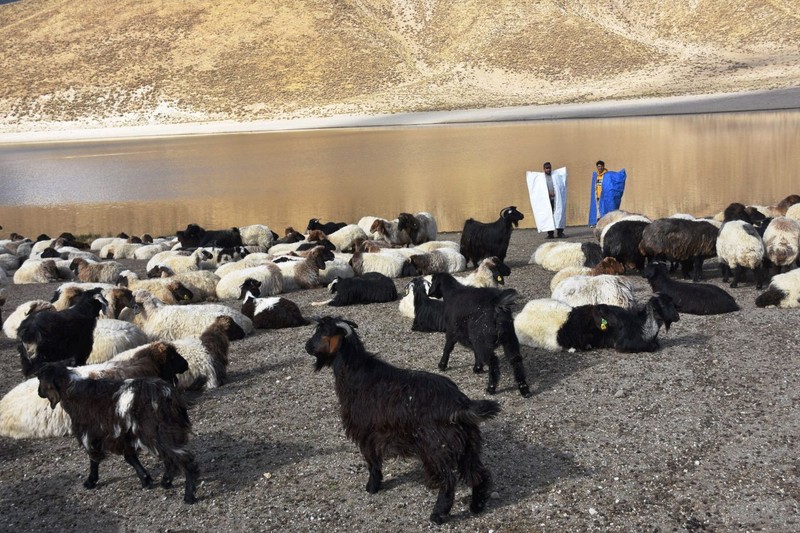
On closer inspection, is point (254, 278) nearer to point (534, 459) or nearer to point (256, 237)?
point (256, 237)

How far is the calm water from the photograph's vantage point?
24.3 meters

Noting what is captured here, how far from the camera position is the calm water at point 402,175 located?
79.7ft

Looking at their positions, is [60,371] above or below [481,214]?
above

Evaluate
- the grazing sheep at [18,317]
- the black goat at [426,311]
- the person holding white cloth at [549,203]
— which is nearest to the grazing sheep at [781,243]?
the black goat at [426,311]

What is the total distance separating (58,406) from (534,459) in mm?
4037

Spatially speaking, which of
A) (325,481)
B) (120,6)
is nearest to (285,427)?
(325,481)

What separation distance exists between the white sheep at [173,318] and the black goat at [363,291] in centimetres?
165

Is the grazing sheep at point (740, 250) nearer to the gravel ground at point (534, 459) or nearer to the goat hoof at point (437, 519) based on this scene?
the gravel ground at point (534, 459)

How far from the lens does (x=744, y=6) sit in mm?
96688

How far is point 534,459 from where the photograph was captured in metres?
5.81

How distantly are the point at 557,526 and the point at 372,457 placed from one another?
1.25 m

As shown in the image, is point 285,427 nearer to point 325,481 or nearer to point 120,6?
point 325,481

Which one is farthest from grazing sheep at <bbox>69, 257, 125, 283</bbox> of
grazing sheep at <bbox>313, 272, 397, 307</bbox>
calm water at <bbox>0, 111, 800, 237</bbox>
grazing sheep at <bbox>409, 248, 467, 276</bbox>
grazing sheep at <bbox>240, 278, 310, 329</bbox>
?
calm water at <bbox>0, 111, 800, 237</bbox>

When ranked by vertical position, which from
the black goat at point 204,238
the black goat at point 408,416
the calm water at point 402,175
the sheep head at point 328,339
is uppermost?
the sheep head at point 328,339
